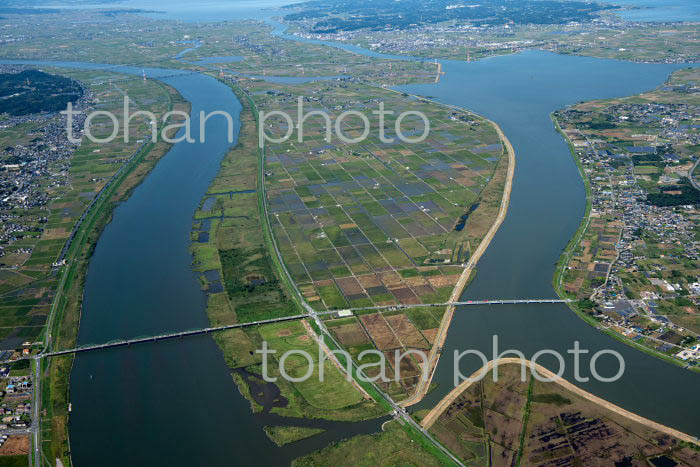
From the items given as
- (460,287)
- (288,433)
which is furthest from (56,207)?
(460,287)

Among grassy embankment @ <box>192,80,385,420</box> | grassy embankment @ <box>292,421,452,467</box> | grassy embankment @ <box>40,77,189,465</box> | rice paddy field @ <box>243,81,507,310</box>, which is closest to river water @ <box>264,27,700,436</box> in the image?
rice paddy field @ <box>243,81,507,310</box>

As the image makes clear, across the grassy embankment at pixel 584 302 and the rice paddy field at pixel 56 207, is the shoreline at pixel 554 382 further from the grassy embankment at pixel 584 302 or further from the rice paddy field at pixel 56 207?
the rice paddy field at pixel 56 207

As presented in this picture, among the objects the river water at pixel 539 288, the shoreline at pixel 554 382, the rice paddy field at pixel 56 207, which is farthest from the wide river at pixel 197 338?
the rice paddy field at pixel 56 207

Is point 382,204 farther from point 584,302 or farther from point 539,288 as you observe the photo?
point 584,302

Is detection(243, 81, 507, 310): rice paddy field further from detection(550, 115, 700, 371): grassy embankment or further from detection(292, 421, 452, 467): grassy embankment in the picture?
detection(292, 421, 452, 467): grassy embankment

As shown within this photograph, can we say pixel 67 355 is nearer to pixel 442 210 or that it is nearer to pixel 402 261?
pixel 402 261

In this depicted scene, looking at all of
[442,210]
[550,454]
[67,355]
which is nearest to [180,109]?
[442,210]
